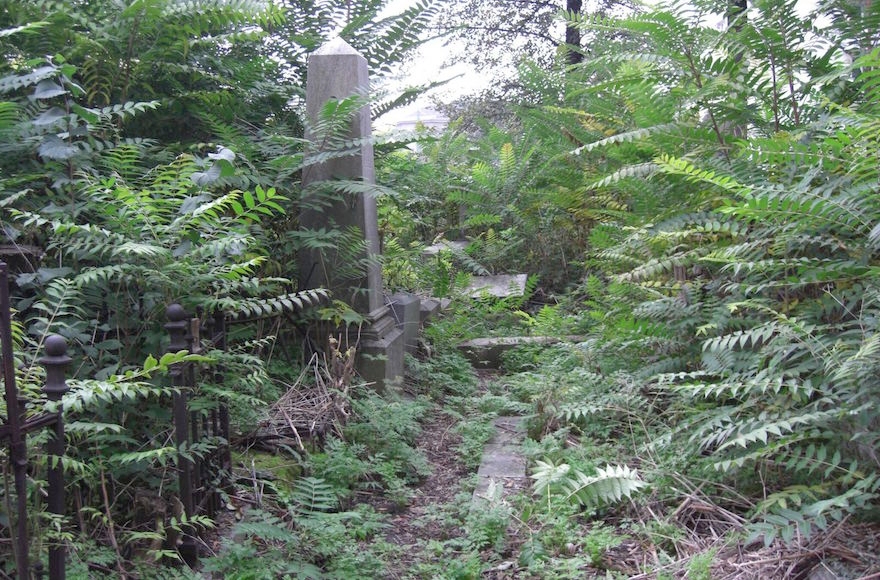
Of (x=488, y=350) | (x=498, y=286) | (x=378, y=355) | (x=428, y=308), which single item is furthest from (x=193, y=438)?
(x=498, y=286)

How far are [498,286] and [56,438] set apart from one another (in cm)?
618

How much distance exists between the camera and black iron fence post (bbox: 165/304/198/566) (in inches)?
104

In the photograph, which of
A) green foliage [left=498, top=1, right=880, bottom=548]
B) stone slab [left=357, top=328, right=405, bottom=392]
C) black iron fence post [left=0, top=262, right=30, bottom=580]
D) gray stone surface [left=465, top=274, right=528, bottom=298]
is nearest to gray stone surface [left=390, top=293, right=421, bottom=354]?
stone slab [left=357, top=328, right=405, bottom=392]

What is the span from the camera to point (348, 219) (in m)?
5.05

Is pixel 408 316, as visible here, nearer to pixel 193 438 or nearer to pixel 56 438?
pixel 193 438

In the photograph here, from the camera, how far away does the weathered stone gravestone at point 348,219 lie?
490cm

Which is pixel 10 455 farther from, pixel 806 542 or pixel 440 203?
pixel 440 203

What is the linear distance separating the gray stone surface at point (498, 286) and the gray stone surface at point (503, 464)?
9.19ft

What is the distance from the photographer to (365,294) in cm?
507

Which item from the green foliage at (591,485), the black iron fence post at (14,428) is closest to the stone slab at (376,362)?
the green foliage at (591,485)

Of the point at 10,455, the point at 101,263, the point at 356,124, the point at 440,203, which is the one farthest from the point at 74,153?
the point at 440,203

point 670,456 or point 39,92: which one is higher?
point 39,92

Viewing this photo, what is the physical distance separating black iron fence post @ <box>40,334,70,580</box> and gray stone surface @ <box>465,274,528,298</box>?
558 centimetres

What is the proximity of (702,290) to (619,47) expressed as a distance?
297 centimetres
